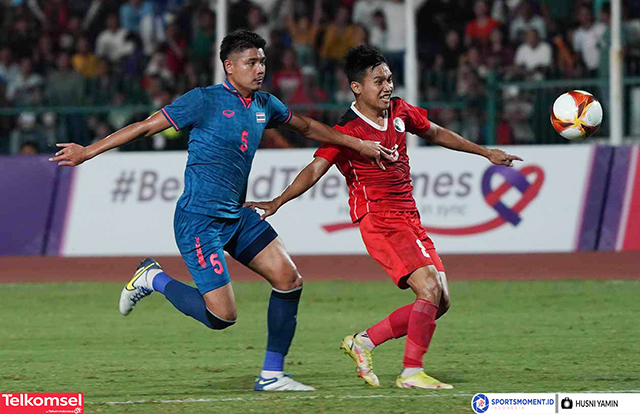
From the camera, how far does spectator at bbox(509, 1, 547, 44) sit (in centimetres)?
1920

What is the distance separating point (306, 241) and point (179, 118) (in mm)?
8875

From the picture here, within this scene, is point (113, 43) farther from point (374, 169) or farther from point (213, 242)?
point (213, 242)

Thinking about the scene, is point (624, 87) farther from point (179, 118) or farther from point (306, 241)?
point (179, 118)

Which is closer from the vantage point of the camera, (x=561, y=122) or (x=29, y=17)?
(x=561, y=122)

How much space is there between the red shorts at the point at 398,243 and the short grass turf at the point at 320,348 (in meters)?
0.76

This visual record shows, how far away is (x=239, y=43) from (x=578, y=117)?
2.56 meters

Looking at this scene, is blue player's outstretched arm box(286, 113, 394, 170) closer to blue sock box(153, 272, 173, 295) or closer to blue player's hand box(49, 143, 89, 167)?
blue sock box(153, 272, 173, 295)

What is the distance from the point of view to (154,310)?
11.9 m

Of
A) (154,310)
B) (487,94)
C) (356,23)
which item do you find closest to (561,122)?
(154,310)

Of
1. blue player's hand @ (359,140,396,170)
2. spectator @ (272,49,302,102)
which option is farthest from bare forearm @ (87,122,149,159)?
spectator @ (272,49,302,102)

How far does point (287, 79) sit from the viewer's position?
59.9 ft

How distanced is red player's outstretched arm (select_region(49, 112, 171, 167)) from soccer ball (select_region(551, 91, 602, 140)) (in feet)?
9.74

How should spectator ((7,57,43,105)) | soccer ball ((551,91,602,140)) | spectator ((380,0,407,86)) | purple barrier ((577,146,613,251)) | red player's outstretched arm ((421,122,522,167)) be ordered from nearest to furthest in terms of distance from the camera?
red player's outstretched arm ((421,122,522,167)) → soccer ball ((551,91,602,140)) → purple barrier ((577,146,613,251)) → spectator ((380,0,407,86)) → spectator ((7,57,43,105))

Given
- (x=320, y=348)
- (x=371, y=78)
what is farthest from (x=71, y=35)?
(x=371, y=78)
